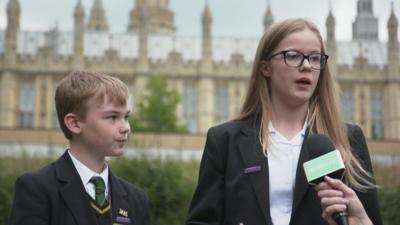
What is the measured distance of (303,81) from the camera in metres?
2.60

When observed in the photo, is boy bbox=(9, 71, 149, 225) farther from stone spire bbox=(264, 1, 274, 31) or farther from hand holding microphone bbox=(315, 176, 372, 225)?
stone spire bbox=(264, 1, 274, 31)

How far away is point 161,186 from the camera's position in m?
12.5

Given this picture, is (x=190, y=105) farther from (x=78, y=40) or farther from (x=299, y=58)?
(x=299, y=58)

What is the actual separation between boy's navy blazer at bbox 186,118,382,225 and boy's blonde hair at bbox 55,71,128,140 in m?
0.43

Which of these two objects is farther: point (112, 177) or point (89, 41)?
point (89, 41)

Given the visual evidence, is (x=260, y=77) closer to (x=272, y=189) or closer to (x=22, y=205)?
(x=272, y=189)

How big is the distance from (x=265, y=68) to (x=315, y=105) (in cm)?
26

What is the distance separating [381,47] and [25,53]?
68.8 ft

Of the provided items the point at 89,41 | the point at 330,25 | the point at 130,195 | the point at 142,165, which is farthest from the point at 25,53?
the point at 130,195

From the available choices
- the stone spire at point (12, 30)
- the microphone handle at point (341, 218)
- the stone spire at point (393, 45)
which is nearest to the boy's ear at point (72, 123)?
the microphone handle at point (341, 218)

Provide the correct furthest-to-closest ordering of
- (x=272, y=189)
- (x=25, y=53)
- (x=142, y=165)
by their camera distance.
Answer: (x=25, y=53) → (x=142, y=165) → (x=272, y=189)

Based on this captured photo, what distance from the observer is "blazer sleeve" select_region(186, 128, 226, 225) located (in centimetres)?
259

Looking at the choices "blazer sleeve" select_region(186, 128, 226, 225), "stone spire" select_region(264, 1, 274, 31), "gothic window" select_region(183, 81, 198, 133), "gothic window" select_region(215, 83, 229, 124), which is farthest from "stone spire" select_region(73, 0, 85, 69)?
"blazer sleeve" select_region(186, 128, 226, 225)

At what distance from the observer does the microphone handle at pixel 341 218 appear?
2.11 meters
